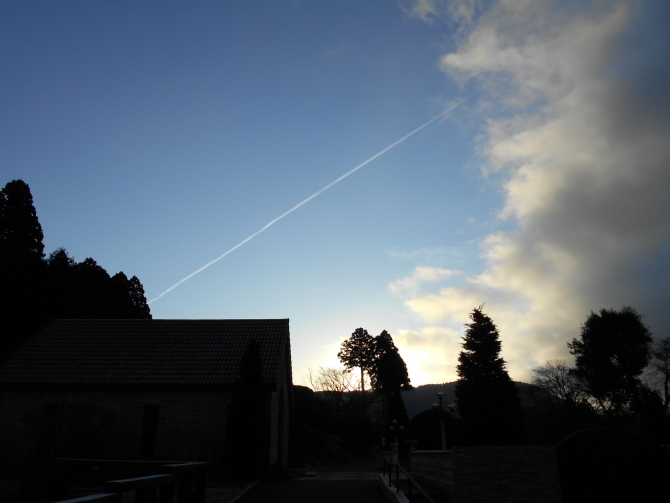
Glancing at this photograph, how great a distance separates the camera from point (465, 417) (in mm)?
29156

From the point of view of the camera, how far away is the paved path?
12.5 meters

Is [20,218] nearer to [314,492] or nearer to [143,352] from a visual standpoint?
[143,352]

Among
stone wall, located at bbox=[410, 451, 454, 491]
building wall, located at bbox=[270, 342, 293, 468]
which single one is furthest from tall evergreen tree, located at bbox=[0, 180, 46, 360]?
stone wall, located at bbox=[410, 451, 454, 491]

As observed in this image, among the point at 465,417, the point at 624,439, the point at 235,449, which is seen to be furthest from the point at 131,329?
the point at 624,439

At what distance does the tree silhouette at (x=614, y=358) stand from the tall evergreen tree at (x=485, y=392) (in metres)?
13.2

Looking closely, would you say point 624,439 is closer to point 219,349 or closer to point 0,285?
point 219,349

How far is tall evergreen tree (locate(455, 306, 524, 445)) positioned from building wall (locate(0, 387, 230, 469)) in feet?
55.1

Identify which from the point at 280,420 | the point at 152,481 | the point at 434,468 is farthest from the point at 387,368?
the point at 152,481

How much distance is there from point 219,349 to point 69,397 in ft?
23.1

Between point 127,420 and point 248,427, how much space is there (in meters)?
6.66

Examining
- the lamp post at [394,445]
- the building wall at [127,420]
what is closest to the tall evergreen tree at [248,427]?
the building wall at [127,420]

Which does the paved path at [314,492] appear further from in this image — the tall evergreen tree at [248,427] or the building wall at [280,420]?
the building wall at [280,420]

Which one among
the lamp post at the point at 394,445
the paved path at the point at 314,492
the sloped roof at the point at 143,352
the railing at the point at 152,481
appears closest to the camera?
the railing at the point at 152,481

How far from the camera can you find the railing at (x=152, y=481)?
11.1 feet
